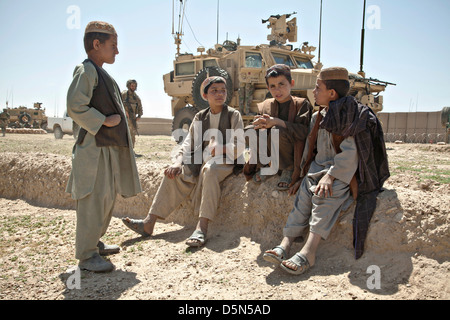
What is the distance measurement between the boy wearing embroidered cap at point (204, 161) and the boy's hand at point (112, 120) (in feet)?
2.71

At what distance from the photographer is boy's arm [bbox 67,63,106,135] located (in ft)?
8.13

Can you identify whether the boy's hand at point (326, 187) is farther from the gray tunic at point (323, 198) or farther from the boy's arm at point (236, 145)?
the boy's arm at point (236, 145)

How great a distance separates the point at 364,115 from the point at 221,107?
4.59 feet

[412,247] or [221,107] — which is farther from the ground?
[221,107]

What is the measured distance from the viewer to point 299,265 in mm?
2266

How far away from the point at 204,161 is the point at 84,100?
125cm

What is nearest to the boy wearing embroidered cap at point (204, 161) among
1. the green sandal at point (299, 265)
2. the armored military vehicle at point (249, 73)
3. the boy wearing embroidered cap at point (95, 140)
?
the boy wearing embroidered cap at point (95, 140)

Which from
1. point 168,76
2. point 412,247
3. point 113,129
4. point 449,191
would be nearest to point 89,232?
point 113,129

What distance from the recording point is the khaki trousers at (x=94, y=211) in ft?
8.42

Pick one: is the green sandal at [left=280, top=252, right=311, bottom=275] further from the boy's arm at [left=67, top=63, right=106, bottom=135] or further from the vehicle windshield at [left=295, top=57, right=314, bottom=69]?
the vehicle windshield at [left=295, top=57, right=314, bottom=69]

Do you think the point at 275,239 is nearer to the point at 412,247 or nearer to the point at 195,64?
the point at 412,247

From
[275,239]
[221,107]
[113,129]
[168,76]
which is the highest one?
[168,76]

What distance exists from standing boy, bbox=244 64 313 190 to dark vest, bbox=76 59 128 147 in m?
1.10
